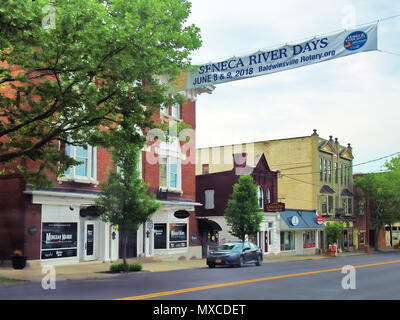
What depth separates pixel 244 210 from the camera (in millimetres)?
35719

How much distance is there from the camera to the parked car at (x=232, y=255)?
2658 cm

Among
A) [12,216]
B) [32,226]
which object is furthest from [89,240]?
[12,216]

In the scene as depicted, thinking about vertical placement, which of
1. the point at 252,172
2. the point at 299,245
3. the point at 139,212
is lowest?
the point at 299,245

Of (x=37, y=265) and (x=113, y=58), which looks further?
(x=37, y=265)

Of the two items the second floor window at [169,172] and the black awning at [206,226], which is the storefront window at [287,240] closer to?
the black awning at [206,226]

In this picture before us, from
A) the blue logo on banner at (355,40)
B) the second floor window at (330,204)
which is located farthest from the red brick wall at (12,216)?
the second floor window at (330,204)

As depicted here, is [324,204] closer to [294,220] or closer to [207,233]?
[294,220]

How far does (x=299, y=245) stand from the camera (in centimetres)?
5084

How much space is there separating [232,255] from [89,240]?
26.6 feet
